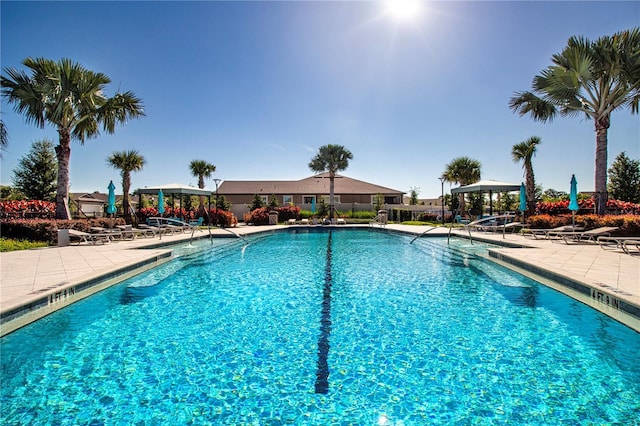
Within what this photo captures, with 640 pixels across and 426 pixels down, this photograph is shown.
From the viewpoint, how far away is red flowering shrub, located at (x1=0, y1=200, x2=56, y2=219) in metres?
14.0

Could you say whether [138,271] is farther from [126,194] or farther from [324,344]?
[126,194]

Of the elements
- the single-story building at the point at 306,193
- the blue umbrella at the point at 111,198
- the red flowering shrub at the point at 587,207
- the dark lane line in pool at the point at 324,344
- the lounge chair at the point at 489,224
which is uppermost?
the single-story building at the point at 306,193

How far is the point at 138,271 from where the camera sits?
8062mm

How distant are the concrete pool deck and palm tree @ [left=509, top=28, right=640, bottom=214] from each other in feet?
26.5

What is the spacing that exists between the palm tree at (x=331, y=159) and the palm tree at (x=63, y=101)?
18.3 metres

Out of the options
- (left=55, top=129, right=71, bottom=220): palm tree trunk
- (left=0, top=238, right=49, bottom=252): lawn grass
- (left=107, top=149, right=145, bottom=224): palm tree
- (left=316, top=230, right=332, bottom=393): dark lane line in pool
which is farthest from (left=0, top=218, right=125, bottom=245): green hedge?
(left=107, top=149, right=145, bottom=224): palm tree

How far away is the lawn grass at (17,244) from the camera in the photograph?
408 inches

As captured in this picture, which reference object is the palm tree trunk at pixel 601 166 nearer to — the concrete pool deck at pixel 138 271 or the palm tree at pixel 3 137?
the concrete pool deck at pixel 138 271

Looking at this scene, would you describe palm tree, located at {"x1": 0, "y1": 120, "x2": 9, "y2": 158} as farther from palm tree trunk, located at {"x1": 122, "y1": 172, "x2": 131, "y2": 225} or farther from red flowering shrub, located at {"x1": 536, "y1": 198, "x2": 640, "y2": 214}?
red flowering shrub, located at {"x1": 536, "y1": 198, "x2": 640, "y2": 214}

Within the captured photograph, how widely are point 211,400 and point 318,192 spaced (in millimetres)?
37878

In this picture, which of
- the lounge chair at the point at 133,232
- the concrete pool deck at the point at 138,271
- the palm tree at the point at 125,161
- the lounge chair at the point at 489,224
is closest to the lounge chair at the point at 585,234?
the concrete pool deck at the point at 138,271

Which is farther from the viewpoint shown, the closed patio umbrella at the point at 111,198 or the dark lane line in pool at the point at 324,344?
the closed patio umbrella at the point at 111,198

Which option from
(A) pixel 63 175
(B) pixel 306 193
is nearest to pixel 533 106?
(A) pixel 63 175

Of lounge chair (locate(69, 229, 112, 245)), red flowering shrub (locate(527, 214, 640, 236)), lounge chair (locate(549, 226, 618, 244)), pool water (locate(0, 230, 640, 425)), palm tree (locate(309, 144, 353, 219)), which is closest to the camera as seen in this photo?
pool water (locate(0, 230, 640, 425))
